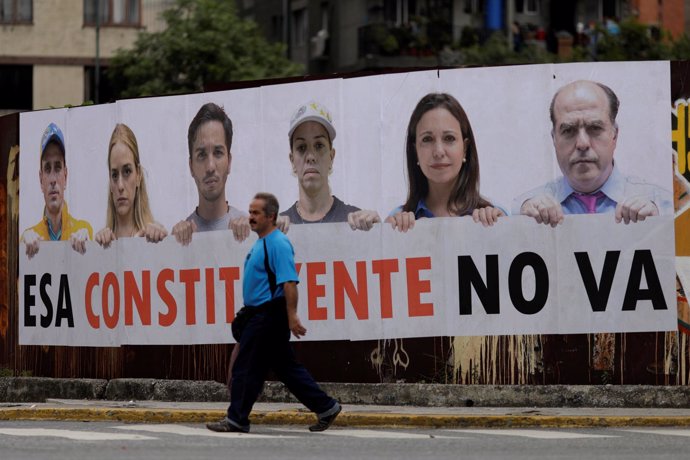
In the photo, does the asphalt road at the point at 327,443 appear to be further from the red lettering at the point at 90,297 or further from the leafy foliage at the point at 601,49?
the leafy foliage at the point at 601,49

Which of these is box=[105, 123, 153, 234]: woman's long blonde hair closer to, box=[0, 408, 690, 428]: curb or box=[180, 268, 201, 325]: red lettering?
box=[180, 268, 201, 325]: red lettering

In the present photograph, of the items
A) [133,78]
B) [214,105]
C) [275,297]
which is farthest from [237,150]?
[133,78]

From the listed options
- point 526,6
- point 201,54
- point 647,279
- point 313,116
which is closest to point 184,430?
point 313,116

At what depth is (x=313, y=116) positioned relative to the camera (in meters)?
15.8

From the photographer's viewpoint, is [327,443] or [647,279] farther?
[647,279]

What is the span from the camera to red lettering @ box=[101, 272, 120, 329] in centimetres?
1689

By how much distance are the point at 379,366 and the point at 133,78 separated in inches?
1758

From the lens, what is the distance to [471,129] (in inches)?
599

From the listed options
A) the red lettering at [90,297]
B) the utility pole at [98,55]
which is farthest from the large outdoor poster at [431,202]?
the utility pole at [98,55]

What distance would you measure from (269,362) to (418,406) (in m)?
2.30

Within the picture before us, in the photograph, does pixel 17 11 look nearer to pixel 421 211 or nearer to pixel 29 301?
pixel 29 301

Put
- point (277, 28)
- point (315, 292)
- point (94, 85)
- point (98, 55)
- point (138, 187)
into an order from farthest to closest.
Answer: point (277, 28) < point (94, 85) < point (98, 55) < point (138, 187) < point (315, 292)

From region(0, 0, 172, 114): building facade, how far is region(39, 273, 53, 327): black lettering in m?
46.3

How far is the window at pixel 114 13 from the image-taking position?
6438 centimetres
